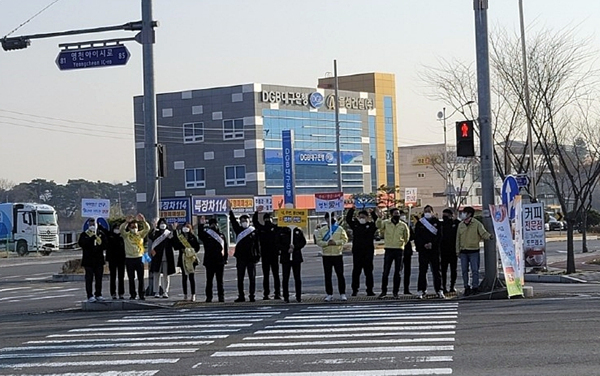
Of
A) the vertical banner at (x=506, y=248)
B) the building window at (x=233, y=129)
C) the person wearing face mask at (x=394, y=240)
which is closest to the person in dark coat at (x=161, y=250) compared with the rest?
the person wearing face mask at (x=394, y=240)

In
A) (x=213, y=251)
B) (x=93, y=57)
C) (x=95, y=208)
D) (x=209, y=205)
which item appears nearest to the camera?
(x=213, y=251)

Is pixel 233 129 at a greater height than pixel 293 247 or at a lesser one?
greater

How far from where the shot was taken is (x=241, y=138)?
77.2 metres

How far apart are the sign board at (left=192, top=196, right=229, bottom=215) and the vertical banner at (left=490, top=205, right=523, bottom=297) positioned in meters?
39.5

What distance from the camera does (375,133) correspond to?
87938 mm

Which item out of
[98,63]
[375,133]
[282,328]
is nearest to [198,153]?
[375,133]

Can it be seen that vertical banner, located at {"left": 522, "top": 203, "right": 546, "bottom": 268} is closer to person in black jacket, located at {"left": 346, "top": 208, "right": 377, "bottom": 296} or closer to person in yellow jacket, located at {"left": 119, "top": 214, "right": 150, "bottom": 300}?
person in black jacket, located at {"left": 346, "top": 208, "right": 377, "bottom": 296}

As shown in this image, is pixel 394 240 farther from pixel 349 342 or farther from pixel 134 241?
pixel 349 342

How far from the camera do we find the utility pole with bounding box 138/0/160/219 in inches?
868

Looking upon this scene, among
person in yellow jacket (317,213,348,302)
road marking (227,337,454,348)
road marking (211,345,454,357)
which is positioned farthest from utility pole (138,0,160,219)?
road marking (211,345,454,357)

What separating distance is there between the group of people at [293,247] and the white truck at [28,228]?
44733 millimetres

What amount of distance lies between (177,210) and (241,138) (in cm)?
4736

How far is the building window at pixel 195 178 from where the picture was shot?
3118 inches

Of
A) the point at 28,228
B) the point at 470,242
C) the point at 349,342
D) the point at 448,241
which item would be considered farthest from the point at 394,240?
the point at 28,228
